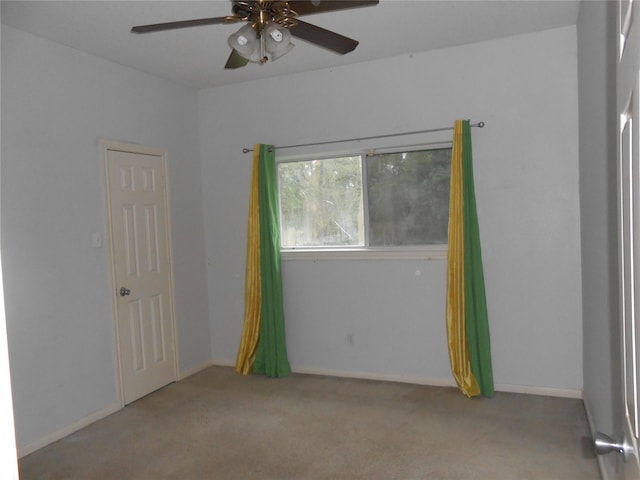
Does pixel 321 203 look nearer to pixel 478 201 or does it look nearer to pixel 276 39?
pixel 478 201

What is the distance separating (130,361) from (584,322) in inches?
135

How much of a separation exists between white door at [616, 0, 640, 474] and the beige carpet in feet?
6.25

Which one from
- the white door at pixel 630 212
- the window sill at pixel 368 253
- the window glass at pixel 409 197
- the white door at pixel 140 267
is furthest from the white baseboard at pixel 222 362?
the white door at pixel 630 212

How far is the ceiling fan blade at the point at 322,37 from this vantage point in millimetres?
2020

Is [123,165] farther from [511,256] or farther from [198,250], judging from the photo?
Result: [511,256]

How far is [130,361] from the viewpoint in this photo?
3867 mm

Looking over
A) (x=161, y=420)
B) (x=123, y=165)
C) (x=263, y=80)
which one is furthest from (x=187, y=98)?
(x=161, y=420)

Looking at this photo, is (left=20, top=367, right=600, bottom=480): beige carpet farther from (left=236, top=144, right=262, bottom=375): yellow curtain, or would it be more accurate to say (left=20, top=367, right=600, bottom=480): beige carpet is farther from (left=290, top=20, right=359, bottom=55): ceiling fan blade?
(left=290, top=20, right=359, bottom=55): ceiling fan blade

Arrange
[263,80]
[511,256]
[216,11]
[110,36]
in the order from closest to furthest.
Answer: [216,11], [110,36], [511,256], [263,80]

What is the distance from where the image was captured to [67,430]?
10.8 feet

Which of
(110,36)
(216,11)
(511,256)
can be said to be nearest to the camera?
(216,11)

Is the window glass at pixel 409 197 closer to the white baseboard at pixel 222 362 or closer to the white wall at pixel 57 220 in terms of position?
the white baseboard at pixel 222 362

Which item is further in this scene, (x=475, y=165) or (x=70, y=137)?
(x=475, y=165)

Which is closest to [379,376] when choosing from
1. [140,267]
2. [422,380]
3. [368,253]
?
[422,380]
